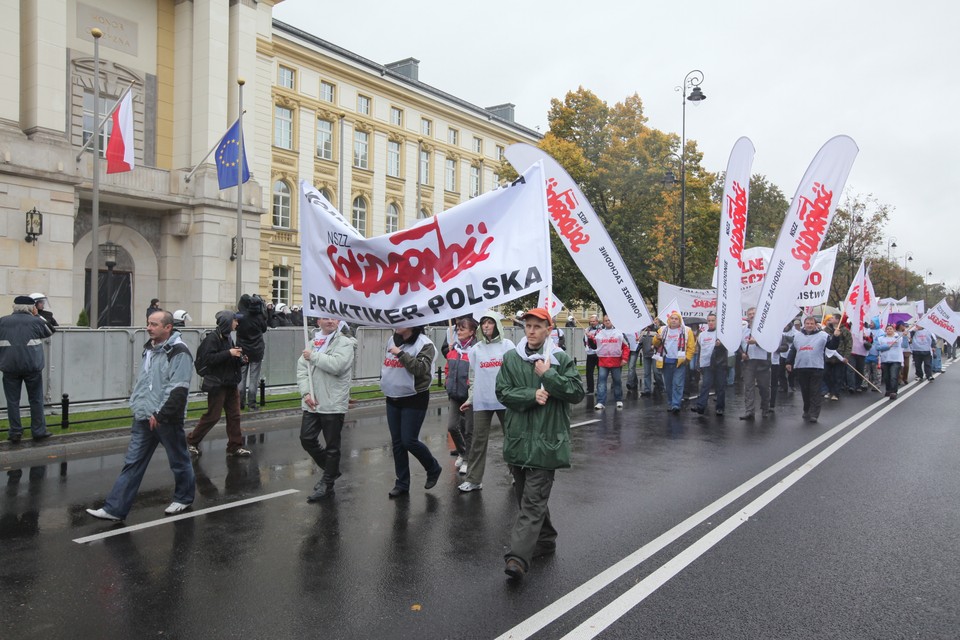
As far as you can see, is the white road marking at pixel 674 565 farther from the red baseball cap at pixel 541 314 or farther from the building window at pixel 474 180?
the building window at pixel 474 180

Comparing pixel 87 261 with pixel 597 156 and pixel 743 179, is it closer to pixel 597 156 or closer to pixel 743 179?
pixel 597 156

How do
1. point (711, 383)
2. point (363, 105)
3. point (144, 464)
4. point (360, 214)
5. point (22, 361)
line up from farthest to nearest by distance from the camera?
point (360, 214)
point (363, 105)
point (711, 383)
point (22, 361)
point (144, 464)

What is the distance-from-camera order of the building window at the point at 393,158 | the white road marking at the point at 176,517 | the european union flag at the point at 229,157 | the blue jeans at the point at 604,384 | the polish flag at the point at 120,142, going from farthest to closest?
the building window at the point at 393,158 < the european union flag at the point at 229,157 < the polish flag at the point at 120,142 < the blue jeans at the point at 604,384 < the white road marking at the point at 176,517

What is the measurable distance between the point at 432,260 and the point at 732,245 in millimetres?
8110

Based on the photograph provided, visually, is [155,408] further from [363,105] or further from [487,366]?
[363,105]

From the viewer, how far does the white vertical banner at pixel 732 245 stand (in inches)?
480

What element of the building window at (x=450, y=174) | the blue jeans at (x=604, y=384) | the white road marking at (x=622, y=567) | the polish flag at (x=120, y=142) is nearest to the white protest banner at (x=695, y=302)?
the blue jeans at (x=604, y=384)

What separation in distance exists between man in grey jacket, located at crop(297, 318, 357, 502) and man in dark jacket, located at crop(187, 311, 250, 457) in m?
2.24

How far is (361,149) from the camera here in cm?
4381

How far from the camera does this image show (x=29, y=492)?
23.6ft

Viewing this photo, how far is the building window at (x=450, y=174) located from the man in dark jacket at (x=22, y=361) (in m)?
41.5

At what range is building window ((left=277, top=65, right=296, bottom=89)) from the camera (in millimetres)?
38781

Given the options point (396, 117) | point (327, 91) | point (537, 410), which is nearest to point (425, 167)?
point (396, 117)

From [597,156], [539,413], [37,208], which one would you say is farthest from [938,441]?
[37,208]
